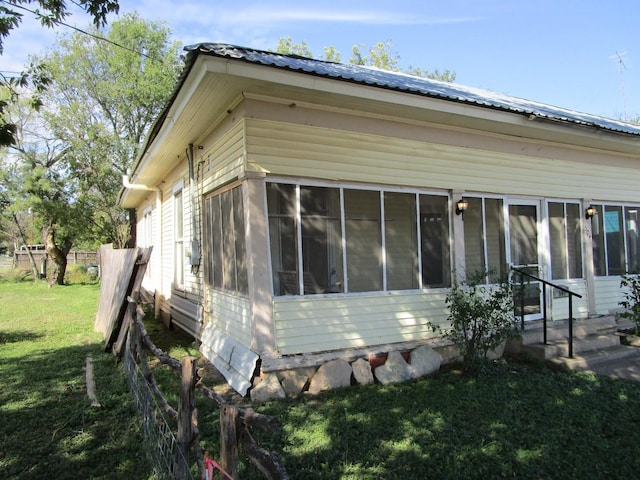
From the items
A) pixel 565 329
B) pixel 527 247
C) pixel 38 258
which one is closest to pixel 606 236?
pixel 527 247

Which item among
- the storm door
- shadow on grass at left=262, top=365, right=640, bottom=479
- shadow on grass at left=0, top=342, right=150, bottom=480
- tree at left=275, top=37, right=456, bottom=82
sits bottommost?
shadow on grass at left=262, top=365, right=640, bottom=479

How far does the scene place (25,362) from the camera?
6543mm

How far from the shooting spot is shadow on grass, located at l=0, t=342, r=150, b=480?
345 cm

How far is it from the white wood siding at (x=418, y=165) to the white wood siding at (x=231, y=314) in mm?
1816

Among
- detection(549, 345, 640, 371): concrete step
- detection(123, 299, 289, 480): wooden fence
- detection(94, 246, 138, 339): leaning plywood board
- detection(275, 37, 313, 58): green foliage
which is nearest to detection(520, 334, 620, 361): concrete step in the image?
detection(549, 345, 640, 371): concrete step

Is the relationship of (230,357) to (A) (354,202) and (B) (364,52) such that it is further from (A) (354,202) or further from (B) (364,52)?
(B) (364,52)

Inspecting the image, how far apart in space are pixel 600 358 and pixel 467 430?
3.54 metres

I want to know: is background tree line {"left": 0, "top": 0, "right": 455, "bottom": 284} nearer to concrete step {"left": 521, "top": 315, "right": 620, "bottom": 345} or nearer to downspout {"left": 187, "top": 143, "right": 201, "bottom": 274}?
downspout {"left": 187, "top": 143, "right": 201, "bottom": 274}

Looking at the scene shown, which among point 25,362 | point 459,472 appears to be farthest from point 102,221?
point 459,472

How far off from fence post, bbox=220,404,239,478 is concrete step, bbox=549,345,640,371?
5542 millimetres

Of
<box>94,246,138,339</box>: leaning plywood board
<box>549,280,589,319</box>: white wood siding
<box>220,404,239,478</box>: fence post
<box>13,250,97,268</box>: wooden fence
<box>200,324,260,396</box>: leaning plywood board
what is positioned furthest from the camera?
<box>13,250,97,268</box>: wooden fence

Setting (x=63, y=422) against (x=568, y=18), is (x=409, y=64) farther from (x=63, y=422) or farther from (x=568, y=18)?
(x=63, y=422)

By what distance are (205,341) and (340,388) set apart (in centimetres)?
262

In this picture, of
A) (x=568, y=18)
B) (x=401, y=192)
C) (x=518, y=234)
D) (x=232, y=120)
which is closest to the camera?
(x=232, y=120)
